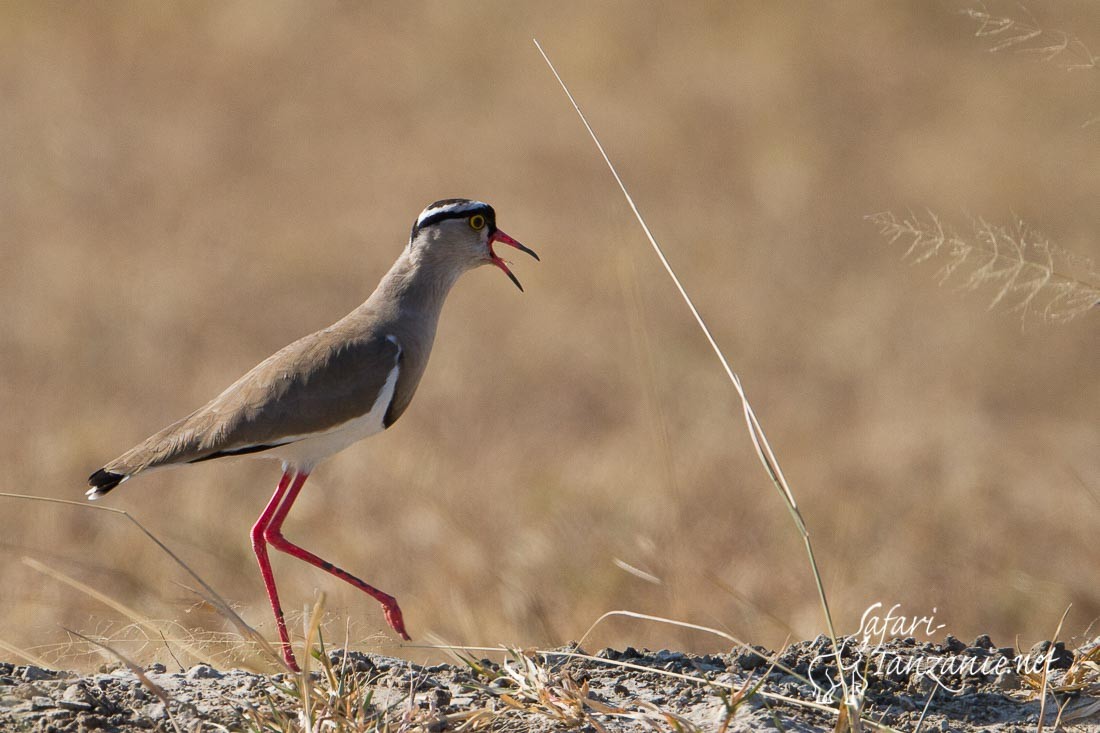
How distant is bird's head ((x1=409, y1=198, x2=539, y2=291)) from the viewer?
4969 millimetres

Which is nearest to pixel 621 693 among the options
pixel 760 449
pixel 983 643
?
pixel 760 449

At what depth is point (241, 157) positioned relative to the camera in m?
15.1

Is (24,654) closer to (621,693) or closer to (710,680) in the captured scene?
(621,693)

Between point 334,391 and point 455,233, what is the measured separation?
759 mm

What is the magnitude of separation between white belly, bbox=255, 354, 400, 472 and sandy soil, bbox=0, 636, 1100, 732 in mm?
1017

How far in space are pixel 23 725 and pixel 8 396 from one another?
24.1 ft

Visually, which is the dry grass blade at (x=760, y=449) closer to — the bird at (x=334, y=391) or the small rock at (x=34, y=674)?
the bird at (x=334, y=391)

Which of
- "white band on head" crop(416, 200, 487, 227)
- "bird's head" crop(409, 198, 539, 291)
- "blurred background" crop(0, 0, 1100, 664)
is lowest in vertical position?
"blurred background" crop(0, 0, 1100, 664)

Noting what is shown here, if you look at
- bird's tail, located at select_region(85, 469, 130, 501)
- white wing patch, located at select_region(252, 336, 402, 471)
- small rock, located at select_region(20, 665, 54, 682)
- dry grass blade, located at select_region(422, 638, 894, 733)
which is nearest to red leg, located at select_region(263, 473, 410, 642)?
white wing patch, located at select_region(252, 336, 402, 471)

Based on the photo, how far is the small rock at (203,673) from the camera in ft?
12.2

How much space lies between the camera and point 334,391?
4.67 metres

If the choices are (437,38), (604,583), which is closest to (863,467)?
(604,583)

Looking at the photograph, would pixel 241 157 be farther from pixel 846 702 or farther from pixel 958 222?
pixel 846 702

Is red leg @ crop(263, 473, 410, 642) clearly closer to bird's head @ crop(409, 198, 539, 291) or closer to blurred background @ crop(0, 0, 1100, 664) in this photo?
blurred background @ crop(0, 0, 1100, 664)
